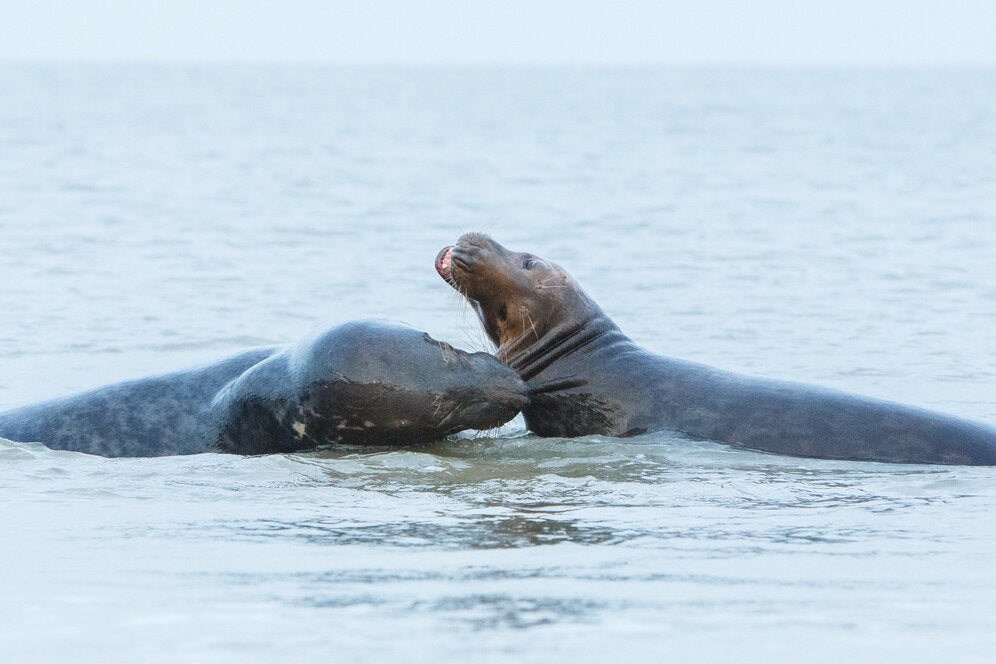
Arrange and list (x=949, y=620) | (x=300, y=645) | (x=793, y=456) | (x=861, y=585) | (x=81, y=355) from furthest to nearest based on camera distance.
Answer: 1. (x=81, y=355)
2. (x=793, y=456)
3. (x=861, y=585)
4. (x=949, y=620)
5. (x=300, y=645)

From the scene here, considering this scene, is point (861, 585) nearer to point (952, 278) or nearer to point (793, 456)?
point (793, 456)

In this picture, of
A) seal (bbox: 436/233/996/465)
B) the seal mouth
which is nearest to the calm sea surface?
seal (bbox: 436/233/996/465)

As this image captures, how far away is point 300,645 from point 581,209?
18.5 metres

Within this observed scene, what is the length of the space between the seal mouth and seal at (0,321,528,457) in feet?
3.03

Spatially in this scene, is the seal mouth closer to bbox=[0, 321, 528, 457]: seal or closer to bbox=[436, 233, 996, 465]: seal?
bbox=[436, 233, 996, 465]: seal

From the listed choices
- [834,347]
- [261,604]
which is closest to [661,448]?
[261,604]

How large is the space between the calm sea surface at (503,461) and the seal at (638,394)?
186 millimetres

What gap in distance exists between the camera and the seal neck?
8000mm

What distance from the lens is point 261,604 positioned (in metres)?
4.44

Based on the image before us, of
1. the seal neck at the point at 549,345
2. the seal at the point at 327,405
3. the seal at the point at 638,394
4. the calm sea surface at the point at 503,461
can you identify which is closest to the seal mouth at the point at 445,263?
the seal at the point at 638,394

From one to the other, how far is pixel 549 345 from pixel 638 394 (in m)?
0.60

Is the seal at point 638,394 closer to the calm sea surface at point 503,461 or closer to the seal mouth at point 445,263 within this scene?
the seal mouth at point 445,263

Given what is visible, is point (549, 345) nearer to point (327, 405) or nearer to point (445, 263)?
point (445, 263)

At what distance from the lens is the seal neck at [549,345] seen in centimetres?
800
